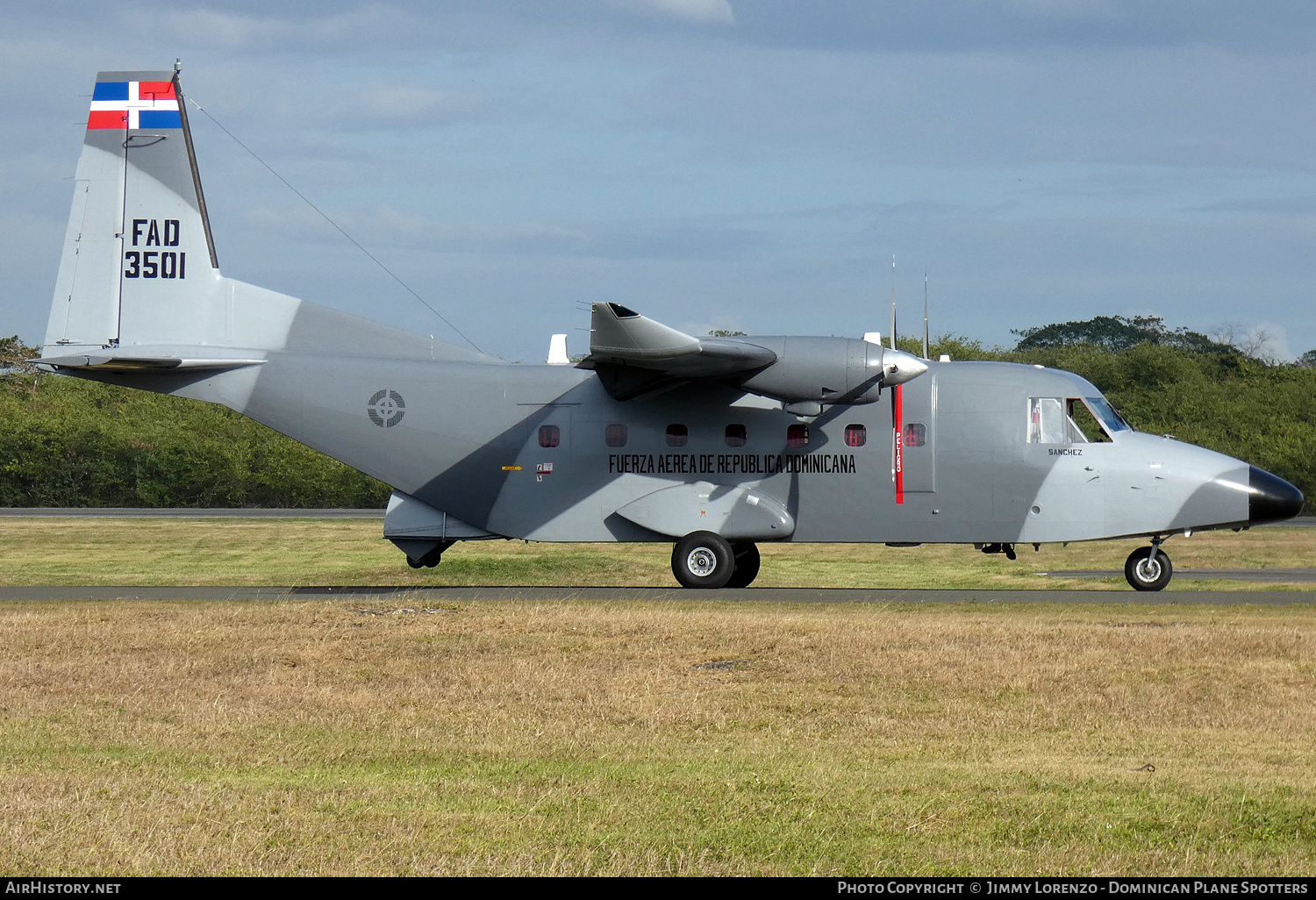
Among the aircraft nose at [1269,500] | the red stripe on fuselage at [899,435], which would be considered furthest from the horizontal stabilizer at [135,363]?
the aircraft nose at [1269,500]

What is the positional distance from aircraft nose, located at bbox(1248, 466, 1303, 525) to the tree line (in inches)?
1229

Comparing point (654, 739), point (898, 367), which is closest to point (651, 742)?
point (654, 739)

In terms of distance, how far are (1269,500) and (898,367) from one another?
21.4ft

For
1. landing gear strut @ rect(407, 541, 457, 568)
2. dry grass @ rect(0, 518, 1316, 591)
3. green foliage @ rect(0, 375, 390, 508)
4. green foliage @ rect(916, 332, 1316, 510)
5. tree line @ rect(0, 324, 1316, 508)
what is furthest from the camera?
green foliage @ rect(0, 375, 390, 508)

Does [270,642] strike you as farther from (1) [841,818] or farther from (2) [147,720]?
(1) [841,818]

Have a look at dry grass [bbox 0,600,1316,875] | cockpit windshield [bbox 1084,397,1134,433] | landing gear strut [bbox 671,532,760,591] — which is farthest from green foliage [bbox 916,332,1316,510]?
dry grass [bbox 0,600,1316,875]

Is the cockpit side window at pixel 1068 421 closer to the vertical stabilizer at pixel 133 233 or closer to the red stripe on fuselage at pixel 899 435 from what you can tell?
the red stripe on fuselage at pixel 899 435

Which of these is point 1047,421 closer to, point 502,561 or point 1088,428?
point 1088,428

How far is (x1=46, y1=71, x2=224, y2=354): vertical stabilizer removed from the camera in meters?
21.4

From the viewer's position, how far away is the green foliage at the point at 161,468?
55.3m

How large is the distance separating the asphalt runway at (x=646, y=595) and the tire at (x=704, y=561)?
0.33m

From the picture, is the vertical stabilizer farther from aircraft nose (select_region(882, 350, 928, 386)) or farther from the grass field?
aircraft nose (select_region(882, 350, 928, 386))
